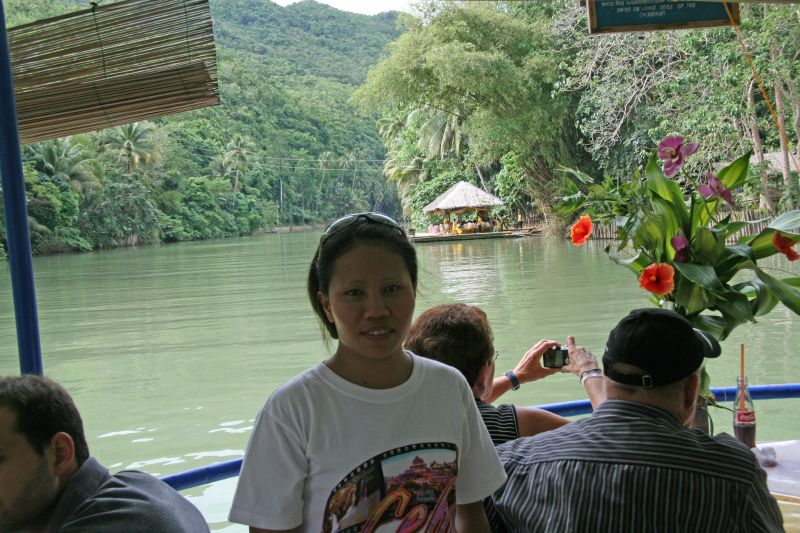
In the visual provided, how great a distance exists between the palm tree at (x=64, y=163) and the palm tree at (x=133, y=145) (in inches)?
225

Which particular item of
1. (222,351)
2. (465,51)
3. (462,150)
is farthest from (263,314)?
(462,150)

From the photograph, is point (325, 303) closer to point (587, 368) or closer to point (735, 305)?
point (587, 368)

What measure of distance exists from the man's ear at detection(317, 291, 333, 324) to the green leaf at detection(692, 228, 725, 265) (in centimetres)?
86

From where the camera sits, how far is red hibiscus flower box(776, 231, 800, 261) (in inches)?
67.8

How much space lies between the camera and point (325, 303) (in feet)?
4.42

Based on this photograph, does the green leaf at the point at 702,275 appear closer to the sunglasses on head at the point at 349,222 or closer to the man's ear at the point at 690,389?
the man's ear at the point at 690,389

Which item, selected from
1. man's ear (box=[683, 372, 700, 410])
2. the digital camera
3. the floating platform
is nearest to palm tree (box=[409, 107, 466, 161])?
the floating platform

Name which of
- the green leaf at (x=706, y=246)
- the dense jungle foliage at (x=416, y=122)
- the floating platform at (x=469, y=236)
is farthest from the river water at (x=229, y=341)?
the floating platform at (x=469, y=236)

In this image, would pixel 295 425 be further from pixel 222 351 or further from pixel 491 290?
pixel 491 290

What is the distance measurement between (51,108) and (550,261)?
1686 cm

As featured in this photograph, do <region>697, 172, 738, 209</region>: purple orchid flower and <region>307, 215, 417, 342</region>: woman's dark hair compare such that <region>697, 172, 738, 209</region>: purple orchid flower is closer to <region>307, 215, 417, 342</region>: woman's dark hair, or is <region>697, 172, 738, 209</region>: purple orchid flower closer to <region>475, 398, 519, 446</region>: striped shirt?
<region>475, 398, 519, 446</region>: striped shirt

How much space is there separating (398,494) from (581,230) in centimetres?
104

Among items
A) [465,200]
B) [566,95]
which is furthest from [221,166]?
[566,95]

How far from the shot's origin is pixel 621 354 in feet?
4.41
